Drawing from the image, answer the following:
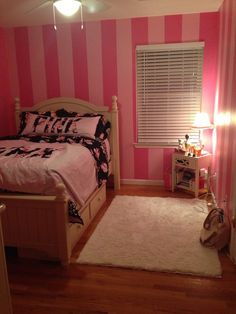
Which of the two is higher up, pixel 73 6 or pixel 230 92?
pixel 73 6

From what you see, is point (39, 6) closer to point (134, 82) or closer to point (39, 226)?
point (134, 82)

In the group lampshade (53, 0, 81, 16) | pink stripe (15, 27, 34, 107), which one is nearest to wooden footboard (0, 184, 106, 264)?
lampshade (53, 0, 81, 16)

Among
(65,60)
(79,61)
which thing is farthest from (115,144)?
(65,60)

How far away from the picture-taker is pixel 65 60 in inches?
159

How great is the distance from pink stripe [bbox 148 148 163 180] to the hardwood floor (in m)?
1.92

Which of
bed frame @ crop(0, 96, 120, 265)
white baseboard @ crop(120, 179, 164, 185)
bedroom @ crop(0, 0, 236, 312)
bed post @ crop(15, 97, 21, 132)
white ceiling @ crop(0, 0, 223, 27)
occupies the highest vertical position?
white ceiling @ crop(0, 0, 223, 27)

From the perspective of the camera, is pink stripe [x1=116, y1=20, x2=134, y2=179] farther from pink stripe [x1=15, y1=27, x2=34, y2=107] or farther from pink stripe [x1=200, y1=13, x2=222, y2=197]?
pink stripe [x1=15, y1=27, x2=34, y2=107]

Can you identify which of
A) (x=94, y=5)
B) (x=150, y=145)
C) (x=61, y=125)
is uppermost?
(x=94, y=5)

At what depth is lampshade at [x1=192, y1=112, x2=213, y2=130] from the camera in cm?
356

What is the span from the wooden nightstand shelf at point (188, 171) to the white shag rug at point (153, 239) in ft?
0.81

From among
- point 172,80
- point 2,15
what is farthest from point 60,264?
point 2,15

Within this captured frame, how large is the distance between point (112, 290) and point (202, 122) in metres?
2.32

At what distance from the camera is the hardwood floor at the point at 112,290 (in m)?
1.85

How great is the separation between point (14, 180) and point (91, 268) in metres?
0.92
